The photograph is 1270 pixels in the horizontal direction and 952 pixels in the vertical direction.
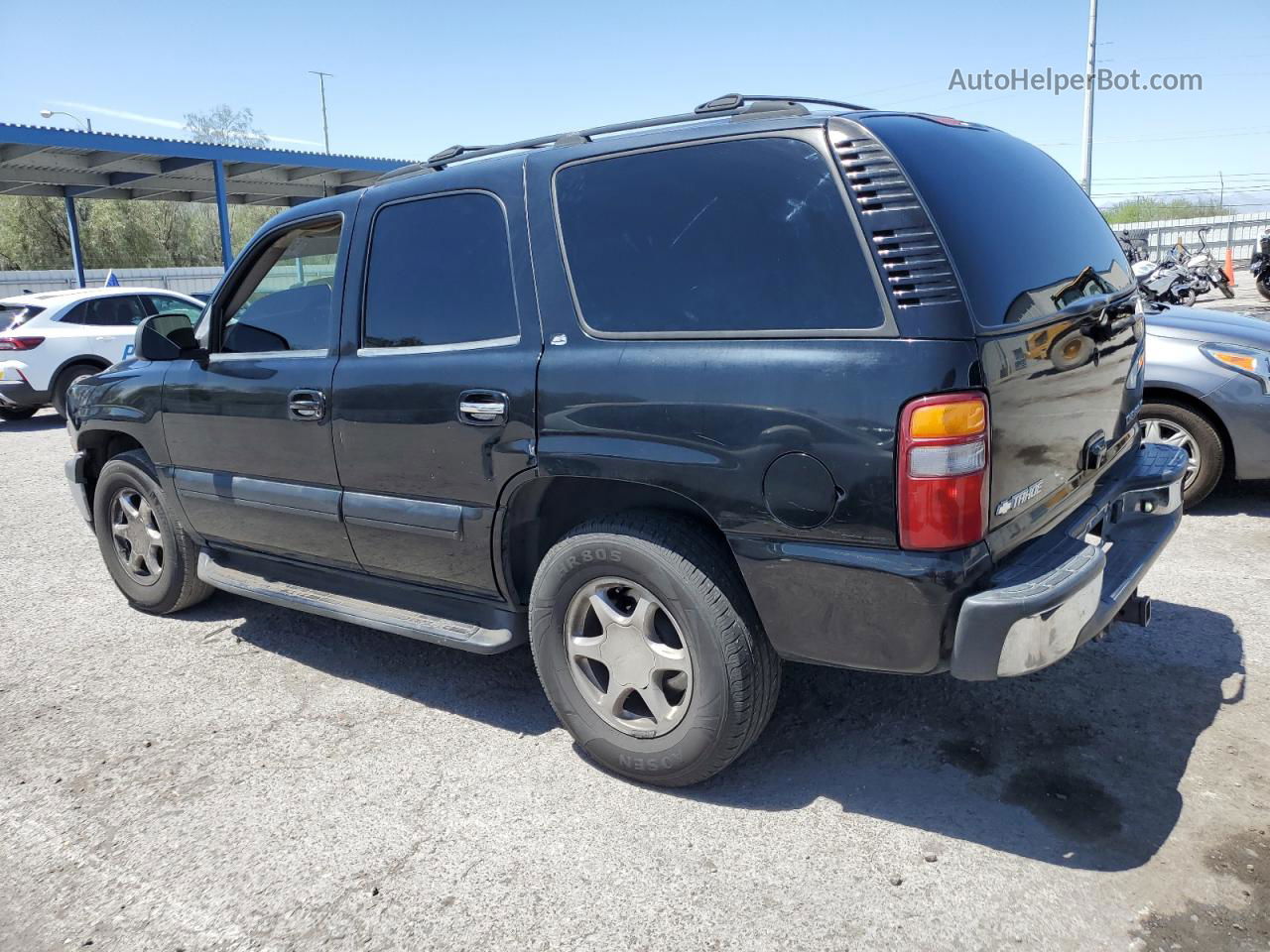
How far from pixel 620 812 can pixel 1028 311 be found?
1.88 metres

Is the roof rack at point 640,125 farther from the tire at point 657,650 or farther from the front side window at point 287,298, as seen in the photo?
the tire at point 657,650

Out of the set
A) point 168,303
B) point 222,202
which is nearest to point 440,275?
point 168,303

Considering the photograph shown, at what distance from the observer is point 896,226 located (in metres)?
2.46

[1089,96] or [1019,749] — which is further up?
[1089,96]

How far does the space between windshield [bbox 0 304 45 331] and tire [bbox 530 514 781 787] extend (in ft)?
38.6

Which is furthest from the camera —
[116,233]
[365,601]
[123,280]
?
[116,233]

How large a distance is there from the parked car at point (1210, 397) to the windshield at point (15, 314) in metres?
12.5

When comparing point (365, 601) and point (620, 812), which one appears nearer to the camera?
point (620, 812)

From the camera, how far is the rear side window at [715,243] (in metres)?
2.53

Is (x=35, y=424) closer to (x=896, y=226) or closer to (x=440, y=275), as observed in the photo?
(x=440, y=275)

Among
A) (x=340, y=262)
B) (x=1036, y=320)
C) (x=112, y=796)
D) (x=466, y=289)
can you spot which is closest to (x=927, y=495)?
(x=1036, y=320)

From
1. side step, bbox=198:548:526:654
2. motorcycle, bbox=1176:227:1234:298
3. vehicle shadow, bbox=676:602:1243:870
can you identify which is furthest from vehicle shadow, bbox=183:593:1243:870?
motorcycle, bbox=1176:227:1234:298

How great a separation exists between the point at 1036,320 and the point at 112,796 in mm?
3237

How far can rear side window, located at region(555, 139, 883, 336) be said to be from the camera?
2.53 m
